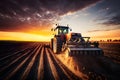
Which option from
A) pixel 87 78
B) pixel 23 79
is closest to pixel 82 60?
pixel 87 78

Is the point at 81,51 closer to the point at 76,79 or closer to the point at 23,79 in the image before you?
the point at 76,79

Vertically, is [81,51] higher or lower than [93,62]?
higher

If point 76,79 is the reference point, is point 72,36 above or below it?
above

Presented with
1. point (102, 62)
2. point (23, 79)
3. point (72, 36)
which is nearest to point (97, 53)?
point (102, 62)

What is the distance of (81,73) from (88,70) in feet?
1.51

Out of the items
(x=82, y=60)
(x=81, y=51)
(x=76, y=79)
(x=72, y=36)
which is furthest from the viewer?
(x=72, y=36)

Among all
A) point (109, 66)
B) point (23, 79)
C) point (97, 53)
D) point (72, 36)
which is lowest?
point (23, 79)

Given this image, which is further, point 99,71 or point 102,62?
point 102,62

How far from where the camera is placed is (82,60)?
6.31m

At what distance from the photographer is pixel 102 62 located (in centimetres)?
614

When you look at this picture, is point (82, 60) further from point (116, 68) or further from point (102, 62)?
point (116, 68)

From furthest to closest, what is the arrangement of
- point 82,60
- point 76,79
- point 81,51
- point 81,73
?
1. point 81,51
2. point 82,60
3. point 81,73
4. point 76,79

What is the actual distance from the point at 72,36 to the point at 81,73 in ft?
16.5

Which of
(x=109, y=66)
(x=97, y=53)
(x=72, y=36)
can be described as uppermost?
(x=72, y=36)
